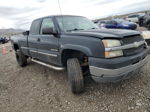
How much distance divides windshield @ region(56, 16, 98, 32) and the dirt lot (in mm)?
1472

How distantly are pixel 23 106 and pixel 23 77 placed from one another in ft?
5.88

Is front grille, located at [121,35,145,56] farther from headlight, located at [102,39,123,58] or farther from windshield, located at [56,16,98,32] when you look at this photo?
windshield, located at [56,16,98,32]

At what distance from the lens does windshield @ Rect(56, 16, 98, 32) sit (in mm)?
3664

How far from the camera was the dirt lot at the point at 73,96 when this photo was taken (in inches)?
111

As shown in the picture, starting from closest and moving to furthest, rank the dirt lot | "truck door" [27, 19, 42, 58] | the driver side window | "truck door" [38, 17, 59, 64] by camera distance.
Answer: the dirt lot
"truck door" [38, 17, 59, 64]
the driver side window
"truck door" [27, 19, 42, 58]

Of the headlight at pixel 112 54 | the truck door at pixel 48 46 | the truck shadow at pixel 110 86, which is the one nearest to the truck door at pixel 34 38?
the truck door at pixel 48 46

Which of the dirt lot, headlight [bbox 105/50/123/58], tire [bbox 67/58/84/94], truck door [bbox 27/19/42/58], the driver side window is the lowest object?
the dirt lot

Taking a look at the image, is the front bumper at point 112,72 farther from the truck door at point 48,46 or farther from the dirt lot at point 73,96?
the truck door at point 48,46

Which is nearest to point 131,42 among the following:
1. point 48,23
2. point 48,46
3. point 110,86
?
point 110,86

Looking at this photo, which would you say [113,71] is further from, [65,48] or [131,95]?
[65,48]

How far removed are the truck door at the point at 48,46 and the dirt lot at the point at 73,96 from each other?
→ 2.47ft

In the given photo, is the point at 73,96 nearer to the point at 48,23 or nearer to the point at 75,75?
the point at 75,75

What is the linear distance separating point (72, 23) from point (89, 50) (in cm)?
145

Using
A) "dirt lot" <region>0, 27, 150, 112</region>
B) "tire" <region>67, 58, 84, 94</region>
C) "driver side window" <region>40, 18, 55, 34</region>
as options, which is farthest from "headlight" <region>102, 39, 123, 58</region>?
"driver side window" <region>40, 18, 55, 34</region>
